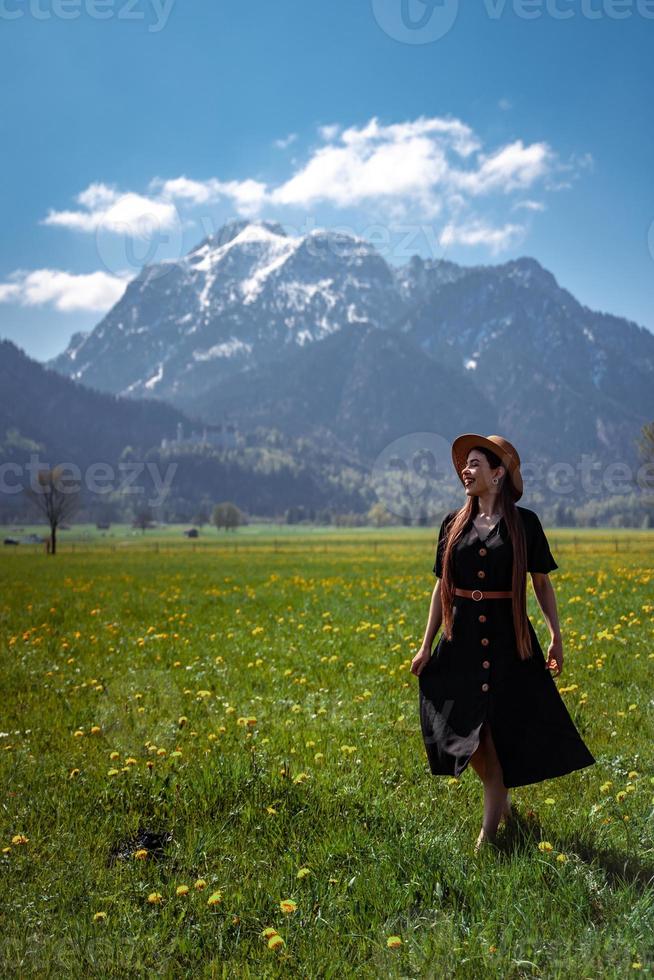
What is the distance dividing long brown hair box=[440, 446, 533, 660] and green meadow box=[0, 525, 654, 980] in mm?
1470

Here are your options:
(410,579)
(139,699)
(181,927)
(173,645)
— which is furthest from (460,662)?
(410,579)

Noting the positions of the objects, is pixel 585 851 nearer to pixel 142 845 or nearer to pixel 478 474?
pixel 478 474

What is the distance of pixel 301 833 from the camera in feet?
19.2

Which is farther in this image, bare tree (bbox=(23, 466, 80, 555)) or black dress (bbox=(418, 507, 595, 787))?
bare tree (bbox=(23, 466, 80, 555))

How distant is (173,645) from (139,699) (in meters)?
3.52

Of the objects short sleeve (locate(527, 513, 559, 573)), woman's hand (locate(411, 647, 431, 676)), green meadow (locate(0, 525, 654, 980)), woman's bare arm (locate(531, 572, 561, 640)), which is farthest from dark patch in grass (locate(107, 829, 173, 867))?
short sleeve (locate(527, 513, 559, 573))

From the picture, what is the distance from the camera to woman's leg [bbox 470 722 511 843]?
5477 millimetres

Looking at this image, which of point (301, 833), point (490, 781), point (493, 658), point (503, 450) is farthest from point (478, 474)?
point (301, 833)

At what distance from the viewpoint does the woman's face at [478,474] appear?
5742 mm

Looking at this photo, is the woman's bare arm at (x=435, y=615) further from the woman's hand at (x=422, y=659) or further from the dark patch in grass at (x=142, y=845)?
the dark patch in grass at (x=142, y=845)

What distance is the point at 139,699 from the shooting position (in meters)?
9.85

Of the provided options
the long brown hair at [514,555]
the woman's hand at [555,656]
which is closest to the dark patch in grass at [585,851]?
the woman's hand at [555,656]

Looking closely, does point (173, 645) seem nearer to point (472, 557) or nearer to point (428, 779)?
point (428, 779)

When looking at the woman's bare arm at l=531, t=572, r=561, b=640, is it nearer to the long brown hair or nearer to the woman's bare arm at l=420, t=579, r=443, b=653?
the long brown hair
